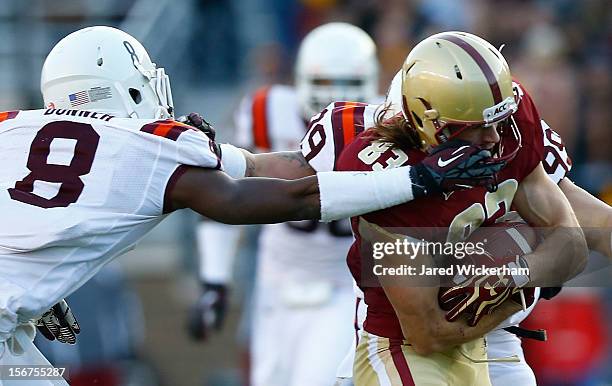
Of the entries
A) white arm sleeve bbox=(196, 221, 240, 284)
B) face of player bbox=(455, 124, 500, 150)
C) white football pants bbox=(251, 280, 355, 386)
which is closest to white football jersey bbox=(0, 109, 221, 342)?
face of player bbox=(455, 124, 500, 150)

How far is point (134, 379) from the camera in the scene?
656cm

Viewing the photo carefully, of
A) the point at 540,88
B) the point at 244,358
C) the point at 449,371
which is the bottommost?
the point at 244,358

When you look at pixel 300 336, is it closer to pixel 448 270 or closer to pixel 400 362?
pixel 400 362

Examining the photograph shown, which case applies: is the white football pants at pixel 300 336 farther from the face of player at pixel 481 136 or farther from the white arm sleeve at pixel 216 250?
the face of player at pixel 481 136

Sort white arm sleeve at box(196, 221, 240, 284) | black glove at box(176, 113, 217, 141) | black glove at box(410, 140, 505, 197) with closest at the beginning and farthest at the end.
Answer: black glove at box(410, 140, 505, 197)
black glove at box(176, 113, 217, 141)
white arm sleeve at box(196, 221, 240, 284)

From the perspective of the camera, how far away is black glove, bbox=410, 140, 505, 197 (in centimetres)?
321

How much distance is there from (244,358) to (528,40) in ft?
8.65

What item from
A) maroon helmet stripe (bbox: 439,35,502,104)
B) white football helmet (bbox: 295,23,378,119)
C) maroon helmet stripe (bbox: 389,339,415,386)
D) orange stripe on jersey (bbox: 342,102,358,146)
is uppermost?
maroon helmet stripe (bbox: 439,35,502,104)

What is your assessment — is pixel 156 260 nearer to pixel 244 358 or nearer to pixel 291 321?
pixel 244 358

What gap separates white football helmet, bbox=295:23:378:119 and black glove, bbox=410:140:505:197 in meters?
2.37

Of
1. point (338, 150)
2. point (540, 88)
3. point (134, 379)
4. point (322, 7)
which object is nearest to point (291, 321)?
point (134, 379)

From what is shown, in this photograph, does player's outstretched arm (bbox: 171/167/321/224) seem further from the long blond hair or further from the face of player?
the face of player

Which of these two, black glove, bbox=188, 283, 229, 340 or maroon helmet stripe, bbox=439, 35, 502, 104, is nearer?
maroon helmet stripe, bbox=439, 35, 502, 104

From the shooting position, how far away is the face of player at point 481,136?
3328 millimetres
